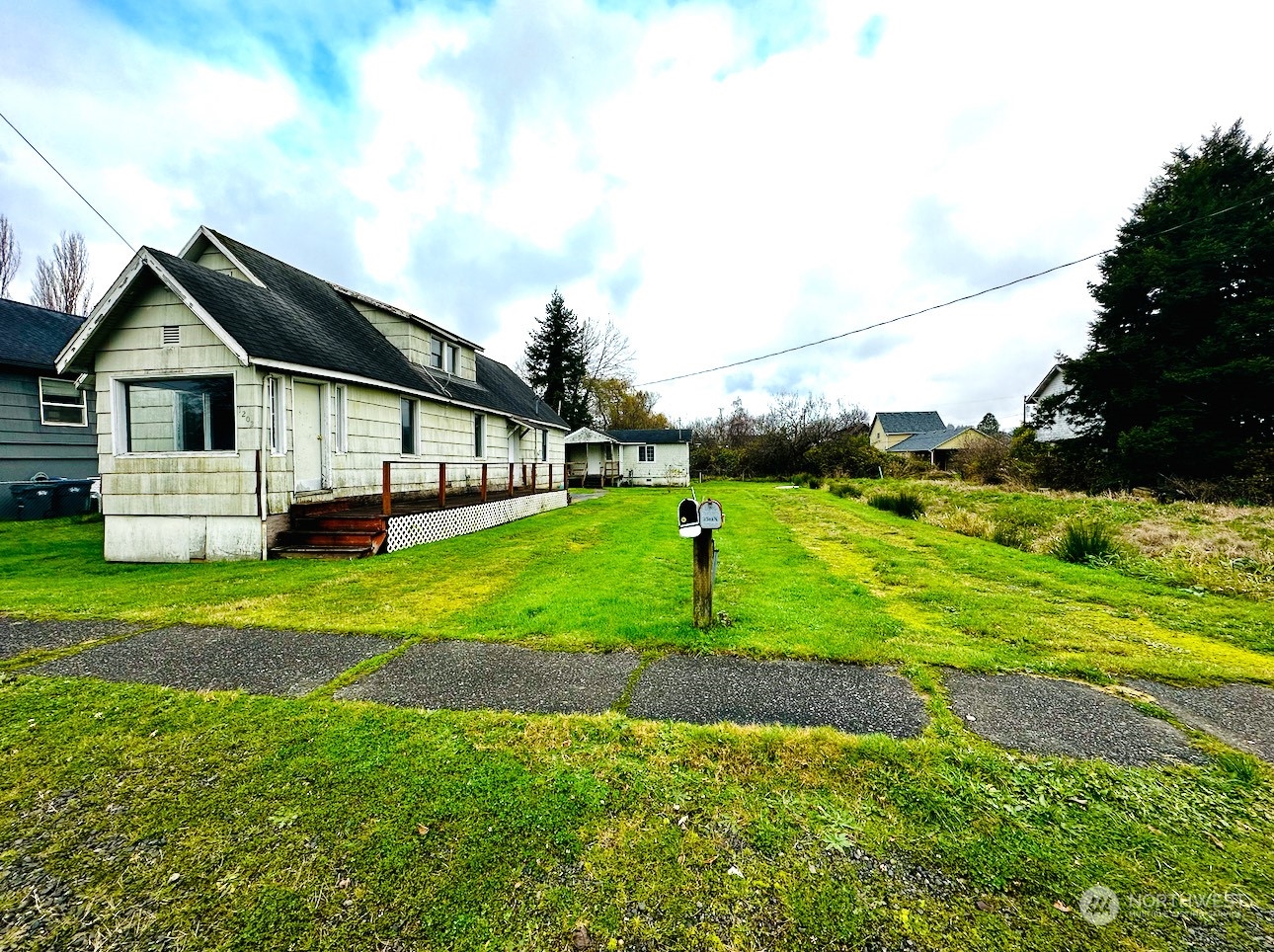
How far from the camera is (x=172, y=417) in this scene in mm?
9141

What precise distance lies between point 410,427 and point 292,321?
364 cm

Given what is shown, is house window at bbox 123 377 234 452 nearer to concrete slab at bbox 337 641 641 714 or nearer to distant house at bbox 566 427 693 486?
concrete slab at bbox 337 641 641 714

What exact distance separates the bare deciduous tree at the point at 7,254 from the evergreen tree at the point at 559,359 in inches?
1147

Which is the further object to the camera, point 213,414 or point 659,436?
point 659,436

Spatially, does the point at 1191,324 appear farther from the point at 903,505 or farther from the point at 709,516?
the point at 709,516

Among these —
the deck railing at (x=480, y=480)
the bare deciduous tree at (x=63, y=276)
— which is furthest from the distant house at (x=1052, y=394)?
the bare deciduous tree at (x=63, y=276)

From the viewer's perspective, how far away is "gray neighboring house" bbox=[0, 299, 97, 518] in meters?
13.3

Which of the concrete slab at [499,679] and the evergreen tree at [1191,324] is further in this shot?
the evergreen tree at [1191,324]

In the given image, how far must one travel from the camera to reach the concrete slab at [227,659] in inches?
149

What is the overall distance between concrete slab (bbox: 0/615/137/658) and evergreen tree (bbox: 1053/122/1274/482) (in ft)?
84.4

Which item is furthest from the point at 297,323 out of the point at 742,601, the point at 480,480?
the point at 742,601

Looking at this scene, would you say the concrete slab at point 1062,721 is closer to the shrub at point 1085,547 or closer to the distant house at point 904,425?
the shrub at point 1085,547

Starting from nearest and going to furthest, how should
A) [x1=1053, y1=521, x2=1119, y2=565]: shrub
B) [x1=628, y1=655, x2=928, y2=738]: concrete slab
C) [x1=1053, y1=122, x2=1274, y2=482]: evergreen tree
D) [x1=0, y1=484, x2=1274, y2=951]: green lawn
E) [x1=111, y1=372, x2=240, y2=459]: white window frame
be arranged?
1. [x1=0, y1=484, x2=1274, y2=951]: green lawn
2. [x1=628, y1=655, x2=928, y2=738]: concrete slab
3. [x1=1053, y1=521, x2=1119, y2=565]: shrub
4. [x1=111, y1=372, x2=240, y2=459]: white window frame
5. [x1=1053, y1=122, x2=1274, y2=482]: evergreen tree

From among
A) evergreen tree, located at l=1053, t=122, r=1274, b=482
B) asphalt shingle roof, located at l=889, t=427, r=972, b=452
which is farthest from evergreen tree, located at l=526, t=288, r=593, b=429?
evergreen tree, located at l=1053, t=122, r=1274, b=482
